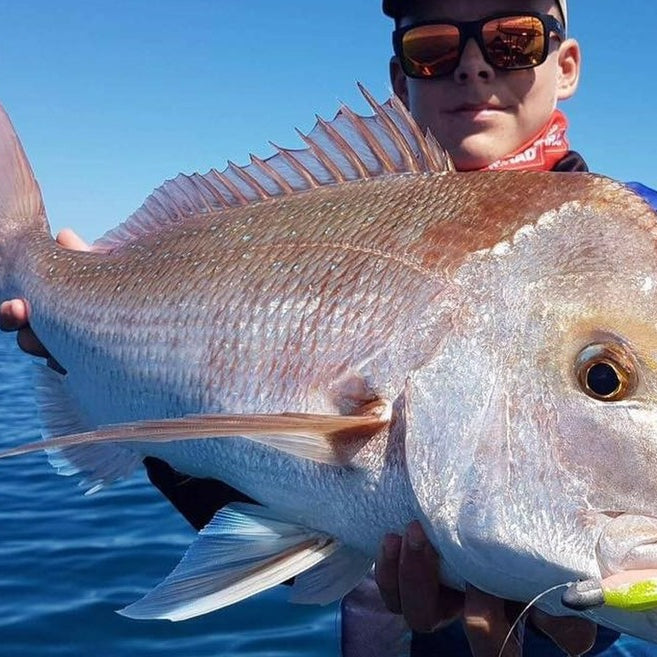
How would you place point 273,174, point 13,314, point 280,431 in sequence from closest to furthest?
point 280,431 → point 273,174 → point 13,314

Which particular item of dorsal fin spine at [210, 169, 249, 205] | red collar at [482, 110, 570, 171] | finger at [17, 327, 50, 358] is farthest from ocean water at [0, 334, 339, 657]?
red collar at [482, 110, 570, 171]

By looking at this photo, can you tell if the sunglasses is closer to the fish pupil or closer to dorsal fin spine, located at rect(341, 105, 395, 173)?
dorsal fin spine, located at rect(341, 105, 395, 173)

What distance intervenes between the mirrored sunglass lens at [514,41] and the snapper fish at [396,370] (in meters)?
0.92

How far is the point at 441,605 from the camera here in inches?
83.0

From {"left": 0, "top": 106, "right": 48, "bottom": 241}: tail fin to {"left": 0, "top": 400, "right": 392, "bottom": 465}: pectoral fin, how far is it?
1.81m

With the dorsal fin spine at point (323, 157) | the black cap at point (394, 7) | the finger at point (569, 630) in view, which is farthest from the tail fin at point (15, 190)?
the finger at point (569, 630)

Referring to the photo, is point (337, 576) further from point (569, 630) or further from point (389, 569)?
point (569, 630)

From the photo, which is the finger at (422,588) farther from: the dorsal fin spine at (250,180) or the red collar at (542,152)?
the red collar at (542,152)

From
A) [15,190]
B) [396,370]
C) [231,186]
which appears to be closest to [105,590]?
[15,190]

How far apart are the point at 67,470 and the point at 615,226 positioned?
2.16 meters

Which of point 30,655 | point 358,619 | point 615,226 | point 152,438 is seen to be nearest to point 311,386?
point 152,438

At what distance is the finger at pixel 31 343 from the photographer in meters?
3.39

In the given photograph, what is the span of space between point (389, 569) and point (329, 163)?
1171mm

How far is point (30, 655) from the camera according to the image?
443cm
